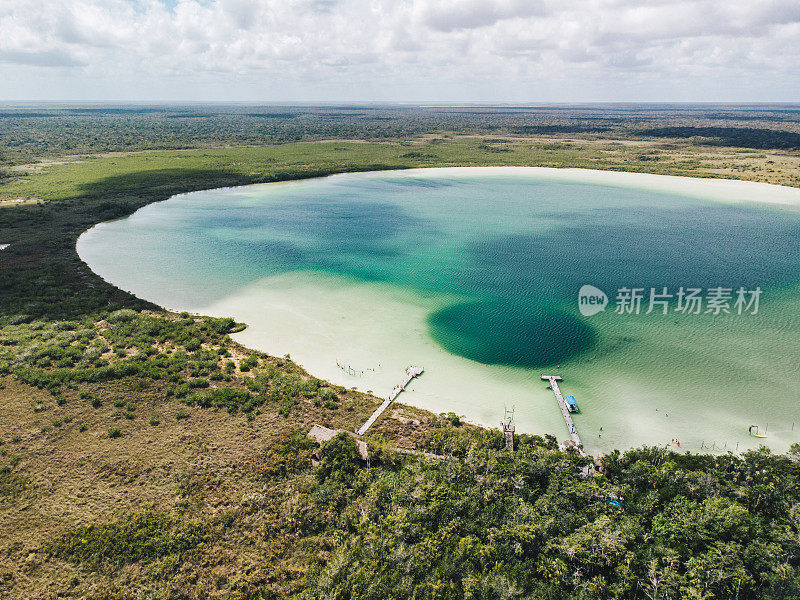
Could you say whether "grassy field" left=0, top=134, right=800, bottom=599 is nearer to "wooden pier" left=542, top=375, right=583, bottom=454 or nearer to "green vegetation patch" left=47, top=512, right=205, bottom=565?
"green vegetation patch" left=47, top=512, right=205, bottom=565

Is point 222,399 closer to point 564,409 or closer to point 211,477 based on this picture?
point 211,477

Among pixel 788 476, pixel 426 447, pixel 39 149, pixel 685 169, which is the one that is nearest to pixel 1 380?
pixel 426 447

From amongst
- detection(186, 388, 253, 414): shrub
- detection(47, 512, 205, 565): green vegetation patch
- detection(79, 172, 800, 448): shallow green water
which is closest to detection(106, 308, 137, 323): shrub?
detection(79, 172, 800, 448): shallow green water

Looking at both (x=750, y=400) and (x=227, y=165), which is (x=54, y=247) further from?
(x=750, y=400)

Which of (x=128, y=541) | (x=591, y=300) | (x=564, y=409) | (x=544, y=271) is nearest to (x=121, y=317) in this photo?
(x=128, y=541)

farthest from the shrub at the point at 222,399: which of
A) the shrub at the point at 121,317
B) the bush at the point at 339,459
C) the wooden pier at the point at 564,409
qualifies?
the wooden pier at the point at 564,409

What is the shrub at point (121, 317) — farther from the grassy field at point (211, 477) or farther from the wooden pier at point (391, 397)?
the wooden pier at point (391, 397)
